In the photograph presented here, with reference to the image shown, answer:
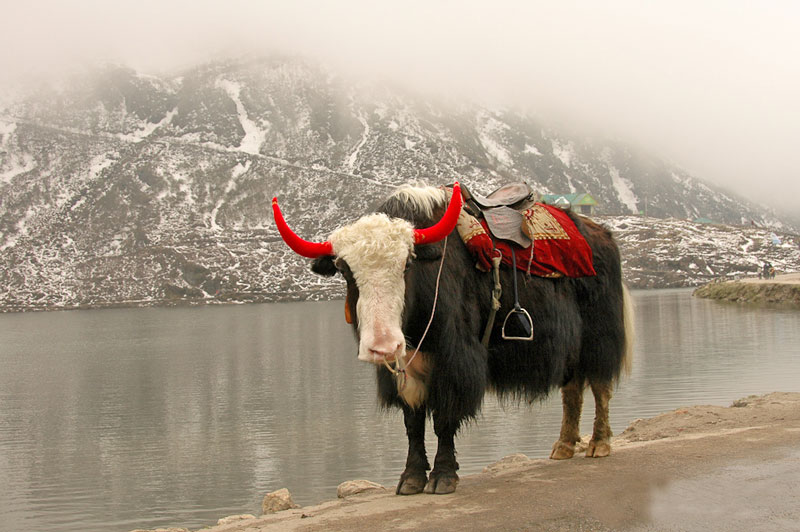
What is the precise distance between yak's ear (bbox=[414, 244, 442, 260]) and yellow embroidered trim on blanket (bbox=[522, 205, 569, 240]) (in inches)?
50.0

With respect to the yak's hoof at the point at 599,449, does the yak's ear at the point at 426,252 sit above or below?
above

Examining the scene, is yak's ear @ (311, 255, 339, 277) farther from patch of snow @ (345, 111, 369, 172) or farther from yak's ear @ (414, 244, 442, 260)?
patch of snow @ (345, 111, 369, 172)

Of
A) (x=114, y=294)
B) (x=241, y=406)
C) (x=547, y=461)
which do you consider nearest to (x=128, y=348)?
(x=241, y=406)

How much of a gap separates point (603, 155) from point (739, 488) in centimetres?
19809

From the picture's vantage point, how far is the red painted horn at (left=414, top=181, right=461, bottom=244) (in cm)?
529

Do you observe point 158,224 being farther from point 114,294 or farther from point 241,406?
point 241,406

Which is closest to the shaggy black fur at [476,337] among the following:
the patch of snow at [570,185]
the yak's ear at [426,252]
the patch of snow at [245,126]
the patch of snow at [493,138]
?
the yak's ear at [426,252]

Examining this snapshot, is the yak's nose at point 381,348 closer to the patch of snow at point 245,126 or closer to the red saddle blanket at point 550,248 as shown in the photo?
the red saddle blanket at point 550,248

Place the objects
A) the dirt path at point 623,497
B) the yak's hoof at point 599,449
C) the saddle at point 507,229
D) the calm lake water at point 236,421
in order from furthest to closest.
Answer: the calm lake water at point 236,421, the yak's hoof at point 599,449, the saddle at point 507,229, the dirt path at point 623,497

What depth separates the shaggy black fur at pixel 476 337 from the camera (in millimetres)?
5547

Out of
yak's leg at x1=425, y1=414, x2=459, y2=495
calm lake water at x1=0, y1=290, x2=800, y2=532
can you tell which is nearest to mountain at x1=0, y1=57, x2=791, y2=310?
calm lake water at x1=0, y1=290, x2=800, y2=532

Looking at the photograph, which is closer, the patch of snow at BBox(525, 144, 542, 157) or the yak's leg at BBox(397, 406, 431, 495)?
the yak's leg at BBox(397, 406, 431, 495)

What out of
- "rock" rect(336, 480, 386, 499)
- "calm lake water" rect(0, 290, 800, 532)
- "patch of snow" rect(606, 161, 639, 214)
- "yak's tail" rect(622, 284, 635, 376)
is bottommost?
"calm lake water" rect(0, 290, 800, 532)

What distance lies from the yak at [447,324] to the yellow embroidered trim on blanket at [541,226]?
0.38 meters
